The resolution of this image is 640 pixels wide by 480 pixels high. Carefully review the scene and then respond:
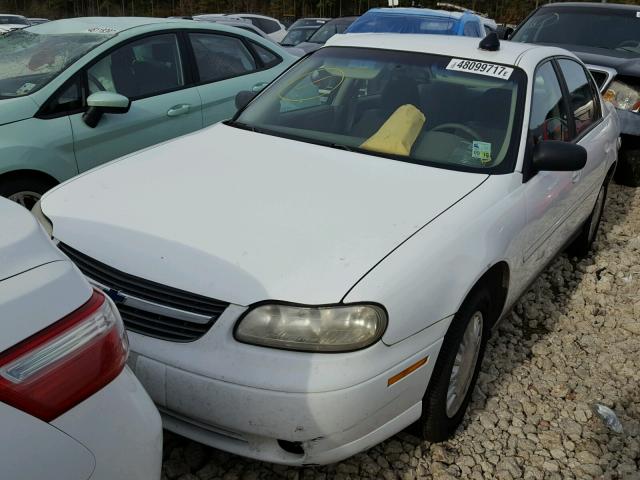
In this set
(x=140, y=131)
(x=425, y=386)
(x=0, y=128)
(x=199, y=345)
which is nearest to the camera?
(x=199, y=345)

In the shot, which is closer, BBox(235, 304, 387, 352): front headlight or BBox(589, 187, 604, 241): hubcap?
BBox(235, 304, 387, 352): front headlight

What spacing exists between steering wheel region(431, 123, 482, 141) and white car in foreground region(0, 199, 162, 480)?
2.13 metres

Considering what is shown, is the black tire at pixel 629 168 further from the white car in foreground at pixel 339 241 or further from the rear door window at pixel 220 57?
the rear door window at pixel 220 57

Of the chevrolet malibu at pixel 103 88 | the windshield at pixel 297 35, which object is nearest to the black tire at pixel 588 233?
the chevrolet malibu at pixel 103 88

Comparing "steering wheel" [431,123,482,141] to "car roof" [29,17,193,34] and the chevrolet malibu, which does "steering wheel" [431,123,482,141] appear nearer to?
the chevrolet malibu

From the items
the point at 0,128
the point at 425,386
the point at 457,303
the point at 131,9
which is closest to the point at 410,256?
the point at 457,303

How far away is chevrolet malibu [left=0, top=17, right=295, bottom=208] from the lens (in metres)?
3.87

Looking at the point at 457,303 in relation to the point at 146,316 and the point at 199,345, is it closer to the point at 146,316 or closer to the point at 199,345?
the point at 199,345

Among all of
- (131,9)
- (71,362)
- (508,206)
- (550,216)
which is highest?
(71,362)

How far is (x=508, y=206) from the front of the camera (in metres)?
2.74

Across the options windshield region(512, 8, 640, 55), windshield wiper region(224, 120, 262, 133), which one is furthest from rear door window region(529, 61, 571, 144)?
windshield region(512, 8, 640, 55)

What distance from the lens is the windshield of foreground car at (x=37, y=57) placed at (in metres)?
4.08

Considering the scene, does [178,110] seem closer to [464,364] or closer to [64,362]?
[464,364]

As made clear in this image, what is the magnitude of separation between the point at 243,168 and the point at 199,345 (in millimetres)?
1066
